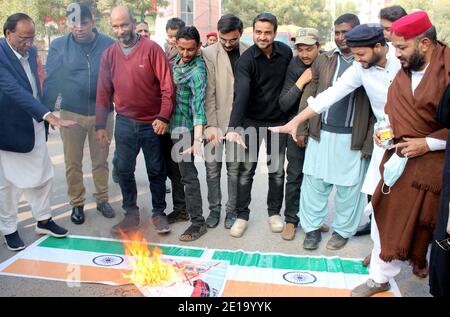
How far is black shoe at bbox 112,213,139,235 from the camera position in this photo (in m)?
3.99

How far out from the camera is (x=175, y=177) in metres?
4.23

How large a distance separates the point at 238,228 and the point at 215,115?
3.44 feet

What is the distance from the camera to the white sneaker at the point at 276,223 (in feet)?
13.2

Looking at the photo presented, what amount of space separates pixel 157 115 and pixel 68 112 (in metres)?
1.10

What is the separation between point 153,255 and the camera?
11.3ft

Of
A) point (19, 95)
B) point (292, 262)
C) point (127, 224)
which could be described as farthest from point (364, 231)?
Answer: point (19, 95)

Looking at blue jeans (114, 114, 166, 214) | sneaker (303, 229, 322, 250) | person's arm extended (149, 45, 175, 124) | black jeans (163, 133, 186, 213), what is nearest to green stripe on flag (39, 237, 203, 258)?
blue jeans (114, 114, 166, 214)

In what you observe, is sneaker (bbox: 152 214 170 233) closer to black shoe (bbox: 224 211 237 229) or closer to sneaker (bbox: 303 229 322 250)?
black shoe (bbox: 224 211 237 229)

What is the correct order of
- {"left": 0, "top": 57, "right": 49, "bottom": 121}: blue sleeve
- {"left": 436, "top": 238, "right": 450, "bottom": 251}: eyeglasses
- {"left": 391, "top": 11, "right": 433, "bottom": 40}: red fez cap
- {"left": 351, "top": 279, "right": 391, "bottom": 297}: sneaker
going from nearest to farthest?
{"left": 436, "top": 238, "right": 450, "bottom": 251}: eyeglasses
{"left": 391, "top": 11, "right": 433, "bottom": 40}: red fez cap
{"left": 351, "top": 279, "right": 391, "bottom": 297}: sneaker
{"left": 0, "top": 57, "right": 49, "bottom": 121}: blue sleeve

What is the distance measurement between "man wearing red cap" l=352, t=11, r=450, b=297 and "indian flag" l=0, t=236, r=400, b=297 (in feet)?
1.70

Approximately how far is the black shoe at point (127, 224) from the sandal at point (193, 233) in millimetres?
517

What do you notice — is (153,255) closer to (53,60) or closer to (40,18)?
(53,60)

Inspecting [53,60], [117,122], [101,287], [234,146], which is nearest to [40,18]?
[53,60]

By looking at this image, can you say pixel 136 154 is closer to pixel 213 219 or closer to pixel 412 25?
pixel 213 219
